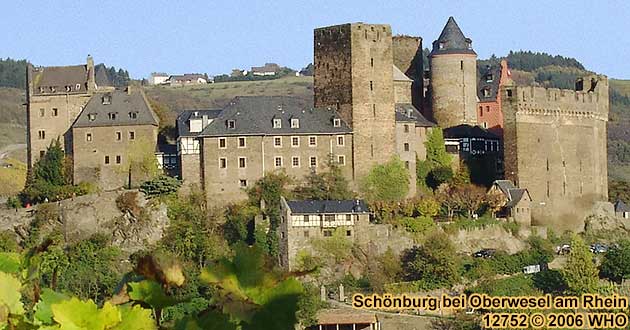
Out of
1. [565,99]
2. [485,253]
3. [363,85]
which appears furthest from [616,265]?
[363,85]

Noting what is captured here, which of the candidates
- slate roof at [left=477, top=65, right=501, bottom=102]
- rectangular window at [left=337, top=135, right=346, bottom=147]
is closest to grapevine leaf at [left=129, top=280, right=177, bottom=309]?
rectangular window at [left=337, top=135, right=346, bottom=147]

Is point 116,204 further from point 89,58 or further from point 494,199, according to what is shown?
point 494,199

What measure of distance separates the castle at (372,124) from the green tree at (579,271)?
3545 mm

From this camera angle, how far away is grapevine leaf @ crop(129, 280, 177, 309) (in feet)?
10.0

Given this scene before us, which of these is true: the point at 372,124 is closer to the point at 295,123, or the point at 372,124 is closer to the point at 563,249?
the point at 295,123

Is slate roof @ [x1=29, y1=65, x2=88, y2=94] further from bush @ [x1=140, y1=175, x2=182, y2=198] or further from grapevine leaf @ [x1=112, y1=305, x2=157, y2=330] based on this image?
grapevine leaf @ [x1=112, y1=305, x2=157, y2=330]

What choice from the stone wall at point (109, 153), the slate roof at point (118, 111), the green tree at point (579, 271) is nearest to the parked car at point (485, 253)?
the green tree at point (579, 271)

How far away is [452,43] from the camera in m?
46.2

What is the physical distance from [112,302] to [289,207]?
3737 cm

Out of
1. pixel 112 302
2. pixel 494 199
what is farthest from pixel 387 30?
pixel 112 302

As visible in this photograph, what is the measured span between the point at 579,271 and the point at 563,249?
2.33 metres

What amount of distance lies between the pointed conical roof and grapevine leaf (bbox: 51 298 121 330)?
43.5 m

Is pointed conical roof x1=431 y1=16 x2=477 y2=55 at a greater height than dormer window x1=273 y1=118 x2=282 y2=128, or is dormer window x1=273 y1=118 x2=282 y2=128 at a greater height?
pointed conical roof x1=431 y1=16 x2=477 y2=55

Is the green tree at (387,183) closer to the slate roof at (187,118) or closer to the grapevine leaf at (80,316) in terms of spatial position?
the slate roof at (187,118)
